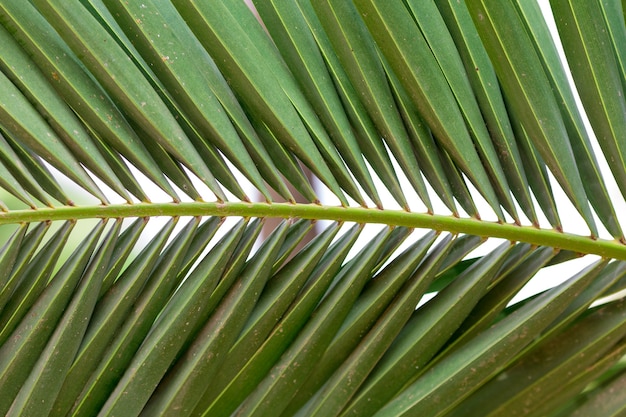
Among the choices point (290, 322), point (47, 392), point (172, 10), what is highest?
point (172, 10)

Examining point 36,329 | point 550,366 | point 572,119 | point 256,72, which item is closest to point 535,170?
point 572,119

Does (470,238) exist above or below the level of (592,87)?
below

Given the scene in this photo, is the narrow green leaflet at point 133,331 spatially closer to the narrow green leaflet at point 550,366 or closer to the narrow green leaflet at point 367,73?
the narrow green leaflet at point 367,73

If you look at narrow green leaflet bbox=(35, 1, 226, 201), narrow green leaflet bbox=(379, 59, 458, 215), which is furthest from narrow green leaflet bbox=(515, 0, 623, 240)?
narrow green leaflet bbox=(35, 1, 226, 201)

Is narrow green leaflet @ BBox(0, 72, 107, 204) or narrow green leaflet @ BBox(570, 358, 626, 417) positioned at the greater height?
narrow green leaflet @ BBox(0, 72, 107, 204)

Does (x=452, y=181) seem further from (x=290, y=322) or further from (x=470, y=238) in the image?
(x=290, y=322)

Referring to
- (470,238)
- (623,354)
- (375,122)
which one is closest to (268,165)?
(375,122)

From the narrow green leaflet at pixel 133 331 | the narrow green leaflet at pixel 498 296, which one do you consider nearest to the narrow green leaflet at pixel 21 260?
the narrow green leaflet at pixel 133 331

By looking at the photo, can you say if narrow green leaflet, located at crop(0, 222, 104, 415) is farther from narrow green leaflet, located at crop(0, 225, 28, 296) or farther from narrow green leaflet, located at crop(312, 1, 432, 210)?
narrow green leaflet, located at crop(312, 1, 432, 210)
